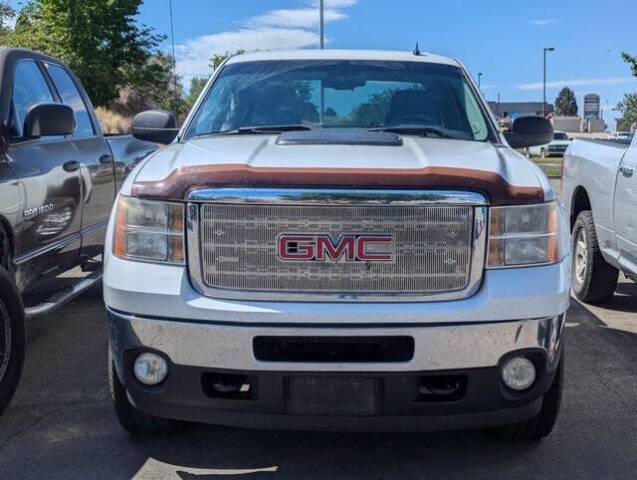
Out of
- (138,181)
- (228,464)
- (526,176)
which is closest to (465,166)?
(526,176)

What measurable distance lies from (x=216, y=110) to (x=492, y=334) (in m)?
2.27

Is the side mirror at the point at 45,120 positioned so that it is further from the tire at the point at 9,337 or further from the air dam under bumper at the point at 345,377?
the air dam under bumper at the point at 345,377

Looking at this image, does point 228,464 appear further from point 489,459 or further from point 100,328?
point 100,328

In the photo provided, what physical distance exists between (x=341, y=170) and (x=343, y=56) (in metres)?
2.08

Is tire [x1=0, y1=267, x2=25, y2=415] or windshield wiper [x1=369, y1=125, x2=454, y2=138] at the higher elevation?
windshield wiper [x1=369, y1=125, x2=454, y2=138]

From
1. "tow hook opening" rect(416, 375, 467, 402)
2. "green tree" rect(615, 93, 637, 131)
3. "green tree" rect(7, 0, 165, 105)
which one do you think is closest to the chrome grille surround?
"tow hook opening" rect(416, 375, 467, 402)

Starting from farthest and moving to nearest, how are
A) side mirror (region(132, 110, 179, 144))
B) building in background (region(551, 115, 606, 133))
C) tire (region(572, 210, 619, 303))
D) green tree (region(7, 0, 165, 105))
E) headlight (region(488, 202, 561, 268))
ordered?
building in background (region(551, 115, 606, 133))
green tree (region(7, 0, 165, 105))
tire (region(572, 210, 619, 303))
side mirror (region(132, 110, 179, 144))
headlight (region(488, 202, 561, 268))

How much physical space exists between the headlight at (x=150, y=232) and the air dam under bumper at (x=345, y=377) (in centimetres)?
26

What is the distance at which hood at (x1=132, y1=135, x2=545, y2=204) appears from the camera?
117 inches

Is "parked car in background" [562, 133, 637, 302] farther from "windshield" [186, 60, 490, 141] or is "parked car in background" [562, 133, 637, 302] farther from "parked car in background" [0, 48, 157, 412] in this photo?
"parked car in background" [0, 48, 157, 412]

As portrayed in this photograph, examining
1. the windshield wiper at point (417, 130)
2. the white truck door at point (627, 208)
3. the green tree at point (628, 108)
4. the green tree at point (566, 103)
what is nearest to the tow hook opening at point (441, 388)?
the windshield wiper at point (417, 130)

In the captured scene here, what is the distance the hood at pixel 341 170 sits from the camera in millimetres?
2967

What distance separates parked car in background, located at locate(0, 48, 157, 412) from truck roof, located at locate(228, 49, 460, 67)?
1.23m

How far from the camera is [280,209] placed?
297 centimetres
